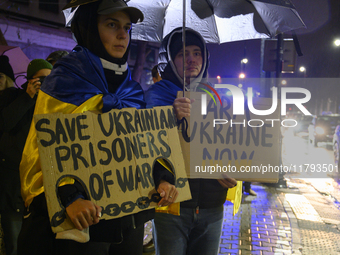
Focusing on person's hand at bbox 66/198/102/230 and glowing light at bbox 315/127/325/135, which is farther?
glowing light at bbox 315/127/325/135

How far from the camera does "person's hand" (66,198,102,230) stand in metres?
1.45

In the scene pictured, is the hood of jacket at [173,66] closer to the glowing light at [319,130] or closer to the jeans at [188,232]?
the jeans at [188,232]

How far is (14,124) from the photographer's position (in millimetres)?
3111

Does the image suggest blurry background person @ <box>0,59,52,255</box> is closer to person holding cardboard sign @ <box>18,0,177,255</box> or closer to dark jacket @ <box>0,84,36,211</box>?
dark jacket @ <box>0,84,36,211</box>

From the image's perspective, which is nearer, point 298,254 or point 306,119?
point 298,254

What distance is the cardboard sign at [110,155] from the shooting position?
147 centimetres

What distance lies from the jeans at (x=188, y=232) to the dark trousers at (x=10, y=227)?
1984 mm

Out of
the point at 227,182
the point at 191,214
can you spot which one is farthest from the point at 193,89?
the point at 191,214

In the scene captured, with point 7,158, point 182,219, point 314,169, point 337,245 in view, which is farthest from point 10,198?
point 314,169

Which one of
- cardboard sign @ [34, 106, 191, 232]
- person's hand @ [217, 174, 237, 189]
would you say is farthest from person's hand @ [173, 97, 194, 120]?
person's hand @ [217, 174, 237, 189]

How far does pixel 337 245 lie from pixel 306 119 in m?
22.9

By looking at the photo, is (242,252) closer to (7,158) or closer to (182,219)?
(182,219)

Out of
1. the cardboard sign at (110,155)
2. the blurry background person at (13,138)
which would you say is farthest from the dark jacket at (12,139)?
the cardboard sign at (110,155)

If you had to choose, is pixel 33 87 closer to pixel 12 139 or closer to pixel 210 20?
pixel 12 139
